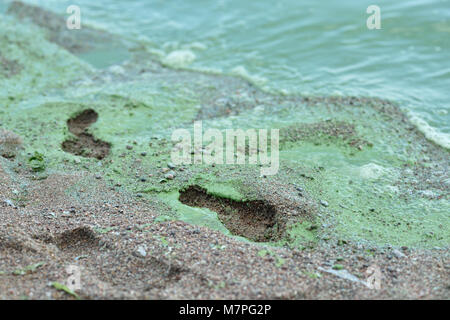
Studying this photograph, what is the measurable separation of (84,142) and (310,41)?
366 centimetres

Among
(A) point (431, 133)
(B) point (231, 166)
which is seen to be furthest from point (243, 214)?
(A) point (431, 133)

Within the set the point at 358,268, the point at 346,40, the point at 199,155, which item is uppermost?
the point at 346,40

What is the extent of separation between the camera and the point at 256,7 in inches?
304

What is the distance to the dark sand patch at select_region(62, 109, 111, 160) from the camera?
4.28m

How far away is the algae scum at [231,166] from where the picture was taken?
3504mm

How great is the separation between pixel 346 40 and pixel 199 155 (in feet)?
11.6

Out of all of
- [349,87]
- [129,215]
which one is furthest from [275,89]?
[129,215]

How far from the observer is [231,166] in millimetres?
4012
